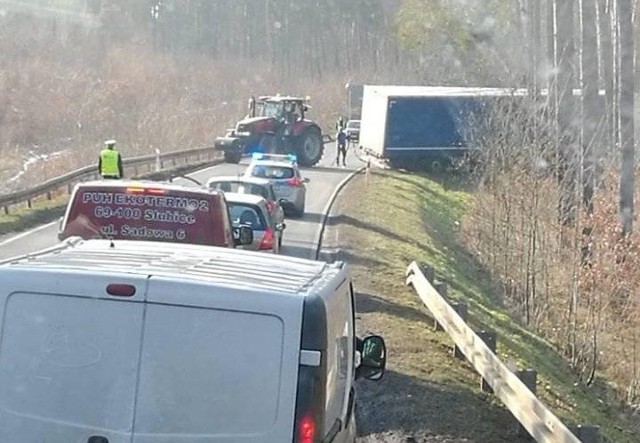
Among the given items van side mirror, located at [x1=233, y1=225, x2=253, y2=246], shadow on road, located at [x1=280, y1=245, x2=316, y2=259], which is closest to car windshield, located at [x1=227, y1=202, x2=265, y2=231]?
van side mirror, located at [x1=233, y1=225, x2=253, y2=246]

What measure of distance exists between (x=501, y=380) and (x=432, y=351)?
3.10 m

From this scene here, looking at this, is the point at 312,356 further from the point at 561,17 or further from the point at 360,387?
the point at 561,17

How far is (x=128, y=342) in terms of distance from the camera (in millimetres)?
4957

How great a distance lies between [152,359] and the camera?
4953mm

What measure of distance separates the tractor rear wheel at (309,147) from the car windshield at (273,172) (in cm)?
1414

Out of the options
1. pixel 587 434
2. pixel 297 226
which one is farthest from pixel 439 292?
pixel 297 226

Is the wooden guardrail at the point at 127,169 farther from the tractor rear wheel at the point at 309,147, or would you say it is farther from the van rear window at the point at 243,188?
the van rear window at the point at 243,188

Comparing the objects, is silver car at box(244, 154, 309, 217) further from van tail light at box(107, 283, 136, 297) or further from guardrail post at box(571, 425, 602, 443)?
van tail light at box(107, 283, 136, 297)

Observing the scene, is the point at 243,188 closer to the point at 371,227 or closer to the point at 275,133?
the point at 371,227

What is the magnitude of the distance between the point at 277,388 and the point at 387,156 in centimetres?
4513

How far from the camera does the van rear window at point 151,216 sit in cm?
1214

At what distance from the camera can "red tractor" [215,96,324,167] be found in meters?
43.4

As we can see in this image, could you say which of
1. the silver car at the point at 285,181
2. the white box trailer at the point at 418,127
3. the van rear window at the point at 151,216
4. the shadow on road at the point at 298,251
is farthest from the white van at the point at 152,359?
the white box trailer at the point at 418,127

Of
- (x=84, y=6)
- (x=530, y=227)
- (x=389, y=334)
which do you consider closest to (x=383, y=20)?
(x=84, y=6)
